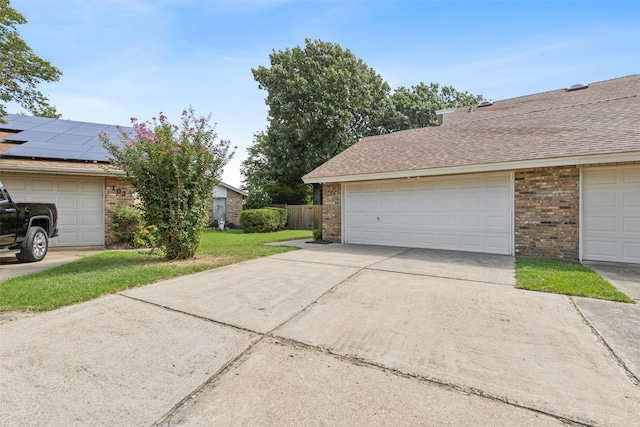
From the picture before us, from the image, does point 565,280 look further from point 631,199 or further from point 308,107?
point 308,107

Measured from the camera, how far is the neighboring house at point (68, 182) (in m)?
9.21

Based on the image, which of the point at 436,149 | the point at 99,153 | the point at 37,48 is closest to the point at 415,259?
the point at 436,149

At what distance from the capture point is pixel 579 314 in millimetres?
3627

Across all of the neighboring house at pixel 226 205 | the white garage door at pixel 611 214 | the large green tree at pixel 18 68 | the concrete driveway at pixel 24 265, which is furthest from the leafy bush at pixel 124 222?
the white garage door at pixel 611 214

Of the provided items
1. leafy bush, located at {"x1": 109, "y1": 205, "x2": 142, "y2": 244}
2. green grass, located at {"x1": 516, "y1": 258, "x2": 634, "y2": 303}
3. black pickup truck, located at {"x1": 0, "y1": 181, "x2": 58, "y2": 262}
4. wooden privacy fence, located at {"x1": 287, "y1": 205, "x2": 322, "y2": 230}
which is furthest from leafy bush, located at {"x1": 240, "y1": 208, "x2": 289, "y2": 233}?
green grass, located at {"x1": 516, "y1": 258, "x2": 634, "y2": 303}

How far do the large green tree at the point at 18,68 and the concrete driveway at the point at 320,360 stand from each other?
11197mm

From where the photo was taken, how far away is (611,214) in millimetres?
6871

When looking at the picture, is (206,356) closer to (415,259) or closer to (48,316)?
(48,316)

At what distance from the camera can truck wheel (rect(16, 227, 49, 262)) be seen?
7.07 metres

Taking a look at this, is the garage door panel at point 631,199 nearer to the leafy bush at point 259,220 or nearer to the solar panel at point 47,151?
the leafy bush at point 259,220

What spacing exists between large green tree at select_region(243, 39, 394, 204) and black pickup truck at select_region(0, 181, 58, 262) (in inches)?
583

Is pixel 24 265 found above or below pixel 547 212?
below

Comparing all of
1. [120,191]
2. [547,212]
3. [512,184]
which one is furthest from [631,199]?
[120,191]

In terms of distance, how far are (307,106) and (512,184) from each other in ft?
54.6
